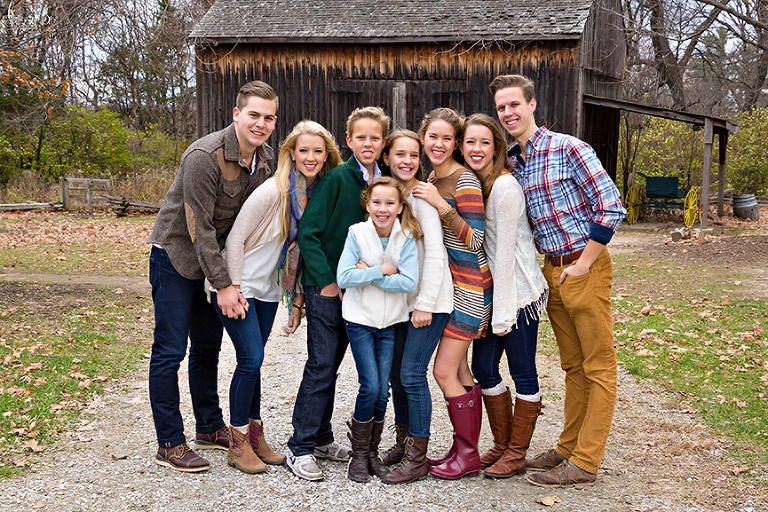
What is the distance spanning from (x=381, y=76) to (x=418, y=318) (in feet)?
45.8

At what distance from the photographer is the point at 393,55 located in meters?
17.1

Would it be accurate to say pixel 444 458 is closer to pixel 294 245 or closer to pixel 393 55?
pixel 294 245

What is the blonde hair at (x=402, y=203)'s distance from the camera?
13.5 feet

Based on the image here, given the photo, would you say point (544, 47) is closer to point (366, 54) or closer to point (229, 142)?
point (366, 54)

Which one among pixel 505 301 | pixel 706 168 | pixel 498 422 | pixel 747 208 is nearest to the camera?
pixel 505 301

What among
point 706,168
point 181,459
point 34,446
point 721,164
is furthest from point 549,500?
point 721,164

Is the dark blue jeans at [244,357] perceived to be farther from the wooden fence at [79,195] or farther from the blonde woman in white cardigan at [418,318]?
the wooden fence at [79,195]

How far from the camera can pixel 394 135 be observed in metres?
4.31

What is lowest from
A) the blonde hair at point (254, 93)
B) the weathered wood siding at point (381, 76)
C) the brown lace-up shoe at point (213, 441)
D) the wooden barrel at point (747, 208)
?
the brown lace-up shoe at point (213, 441)

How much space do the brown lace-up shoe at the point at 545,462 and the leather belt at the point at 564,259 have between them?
1.19 m

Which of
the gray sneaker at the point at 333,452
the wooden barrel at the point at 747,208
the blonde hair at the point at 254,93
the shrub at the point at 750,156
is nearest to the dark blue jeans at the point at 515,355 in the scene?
the gray sneaker at the point at 333,452

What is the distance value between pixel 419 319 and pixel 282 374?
2.82 m

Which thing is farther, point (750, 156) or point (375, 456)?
point (750, 156)

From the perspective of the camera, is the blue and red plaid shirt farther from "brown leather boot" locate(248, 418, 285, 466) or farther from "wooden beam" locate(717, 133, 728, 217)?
"wooden beam" locate(717, 133, 728, 217)
